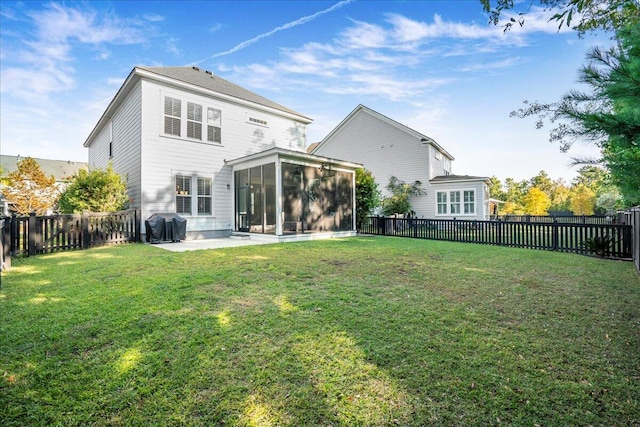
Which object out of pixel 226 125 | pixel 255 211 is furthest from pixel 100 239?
pixel 226 125

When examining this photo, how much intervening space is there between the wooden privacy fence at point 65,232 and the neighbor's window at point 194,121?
12.2 ft

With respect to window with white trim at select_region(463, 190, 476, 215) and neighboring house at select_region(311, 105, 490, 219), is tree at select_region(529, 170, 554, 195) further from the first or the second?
window with white trim at select_region(463, 190, 476, 215)

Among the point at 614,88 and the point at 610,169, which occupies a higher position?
the point at 614,88

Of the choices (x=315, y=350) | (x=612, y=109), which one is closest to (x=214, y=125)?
(x=315, y=350)

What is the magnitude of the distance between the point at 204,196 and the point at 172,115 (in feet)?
10.8

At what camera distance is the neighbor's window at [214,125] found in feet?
39.5

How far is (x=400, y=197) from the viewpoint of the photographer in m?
19.1

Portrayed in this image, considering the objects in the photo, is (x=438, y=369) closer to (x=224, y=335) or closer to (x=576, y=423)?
A: (x=576, y=423)

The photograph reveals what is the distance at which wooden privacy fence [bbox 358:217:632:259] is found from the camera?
8.05m

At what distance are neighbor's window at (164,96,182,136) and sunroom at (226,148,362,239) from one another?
240 cm

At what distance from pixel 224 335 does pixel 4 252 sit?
6077mm

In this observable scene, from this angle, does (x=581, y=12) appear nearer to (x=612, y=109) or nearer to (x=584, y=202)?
(x=612, y=109)

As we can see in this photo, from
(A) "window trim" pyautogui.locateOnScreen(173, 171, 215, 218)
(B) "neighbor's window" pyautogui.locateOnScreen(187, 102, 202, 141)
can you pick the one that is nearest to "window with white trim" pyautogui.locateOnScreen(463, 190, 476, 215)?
(A) "window trim" pyautogui.locateOnScreen(173, 171, 215, 218)

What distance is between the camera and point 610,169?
2672 mm
